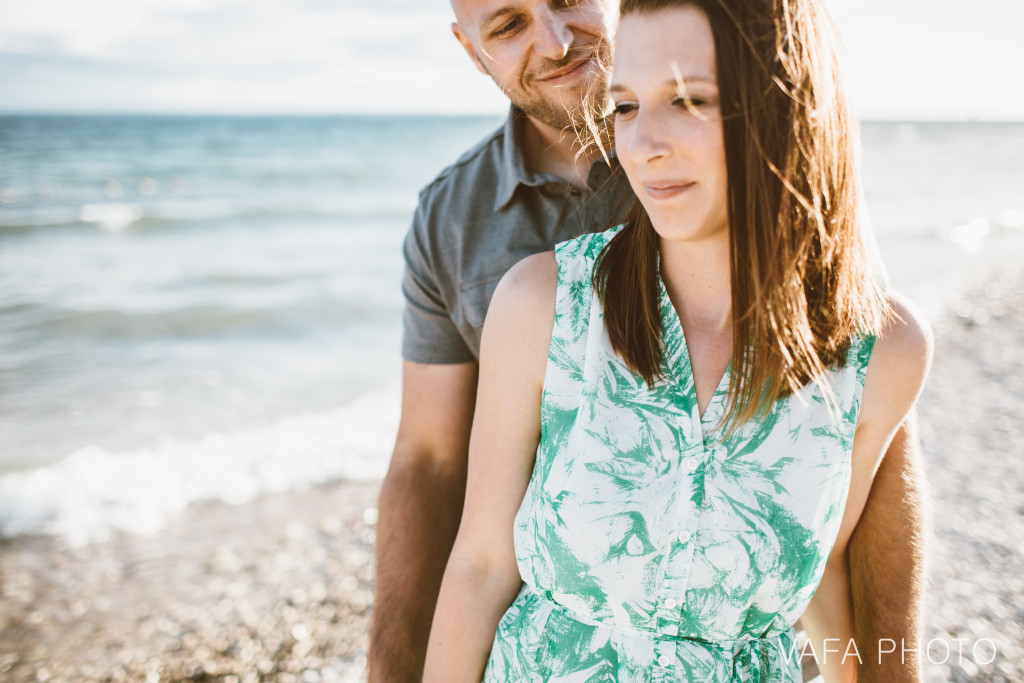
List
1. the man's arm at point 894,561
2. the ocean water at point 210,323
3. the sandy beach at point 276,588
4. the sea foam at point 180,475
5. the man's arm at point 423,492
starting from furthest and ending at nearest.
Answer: the ocean water at point 210,323 → the sea foam at point 180,475 → the sandy beach at point 276,588 → the man's arm at point 423,492 → the man's arm at point 894,561

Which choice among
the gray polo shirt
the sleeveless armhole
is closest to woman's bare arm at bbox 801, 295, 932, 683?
the sleeveless armhole

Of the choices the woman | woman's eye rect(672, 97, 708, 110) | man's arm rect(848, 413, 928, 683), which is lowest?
man's arm rect(848, 413, 928, 683)

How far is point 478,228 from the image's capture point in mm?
2277

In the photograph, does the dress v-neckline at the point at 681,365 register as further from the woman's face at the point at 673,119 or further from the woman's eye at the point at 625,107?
the woman's eye at the point at 625,107

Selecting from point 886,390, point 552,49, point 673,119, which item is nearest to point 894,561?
point 886,390

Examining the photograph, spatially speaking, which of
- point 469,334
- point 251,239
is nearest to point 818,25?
point 469,334

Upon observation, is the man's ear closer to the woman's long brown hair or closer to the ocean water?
the woman's long brown hair

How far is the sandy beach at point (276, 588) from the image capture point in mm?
3496

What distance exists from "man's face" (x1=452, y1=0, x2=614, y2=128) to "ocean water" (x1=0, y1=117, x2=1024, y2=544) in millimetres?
3825

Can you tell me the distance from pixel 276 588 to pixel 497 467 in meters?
3.05

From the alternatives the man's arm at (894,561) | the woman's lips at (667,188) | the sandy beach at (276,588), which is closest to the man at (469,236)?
the woman's lips at (667,188)

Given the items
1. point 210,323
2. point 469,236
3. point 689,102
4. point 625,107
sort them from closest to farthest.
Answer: point 689,102 < point 625,107 < point 469,236 < point 210,323

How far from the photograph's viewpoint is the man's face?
84.5 inches

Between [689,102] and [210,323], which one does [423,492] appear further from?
[210,323]
